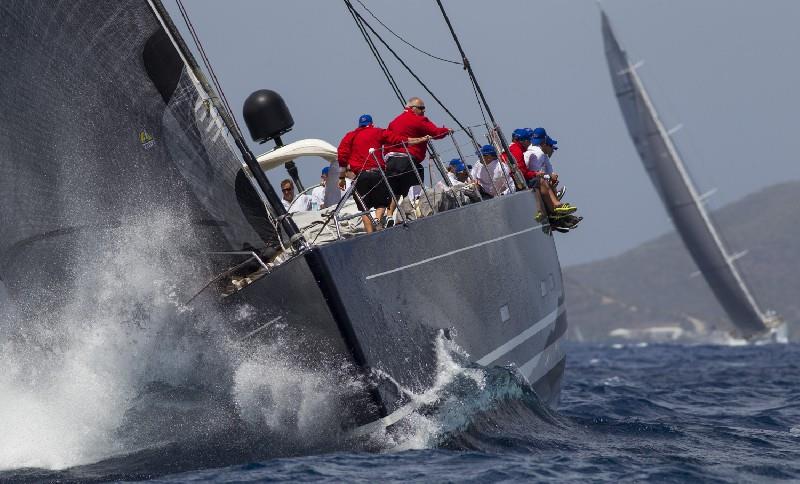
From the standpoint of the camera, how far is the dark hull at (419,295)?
8.23 meters

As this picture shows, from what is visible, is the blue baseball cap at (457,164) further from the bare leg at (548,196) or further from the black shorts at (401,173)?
the black shorts at (401,173)

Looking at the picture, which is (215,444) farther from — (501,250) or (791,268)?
(791,268)

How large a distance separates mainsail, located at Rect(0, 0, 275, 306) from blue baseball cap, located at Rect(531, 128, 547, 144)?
478 cm

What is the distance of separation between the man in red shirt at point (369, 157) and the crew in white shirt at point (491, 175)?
155 cm

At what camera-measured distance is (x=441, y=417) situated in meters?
8.88

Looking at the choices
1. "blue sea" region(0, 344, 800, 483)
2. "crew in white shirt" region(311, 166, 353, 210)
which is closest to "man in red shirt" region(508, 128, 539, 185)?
"crew in white shirt" region(311, 166, 353, 210)

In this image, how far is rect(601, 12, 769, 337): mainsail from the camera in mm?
46125

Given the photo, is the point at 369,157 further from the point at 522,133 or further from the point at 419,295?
the point at 522,133

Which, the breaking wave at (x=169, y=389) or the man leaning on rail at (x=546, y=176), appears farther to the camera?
the man leaning on rail at (x=546, y=176)

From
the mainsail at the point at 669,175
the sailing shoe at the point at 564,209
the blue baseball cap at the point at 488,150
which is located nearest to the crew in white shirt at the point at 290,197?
the blue baseball cap at the point at 488,150

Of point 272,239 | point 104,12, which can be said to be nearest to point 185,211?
point 272,239

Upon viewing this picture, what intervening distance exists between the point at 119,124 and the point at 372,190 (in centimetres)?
205

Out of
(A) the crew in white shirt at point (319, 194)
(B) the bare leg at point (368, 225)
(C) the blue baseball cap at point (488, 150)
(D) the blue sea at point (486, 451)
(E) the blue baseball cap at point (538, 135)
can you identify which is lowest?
(D) the blue sea at point (486, 451)

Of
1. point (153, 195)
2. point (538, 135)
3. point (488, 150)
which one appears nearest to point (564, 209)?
point (538, 135)
